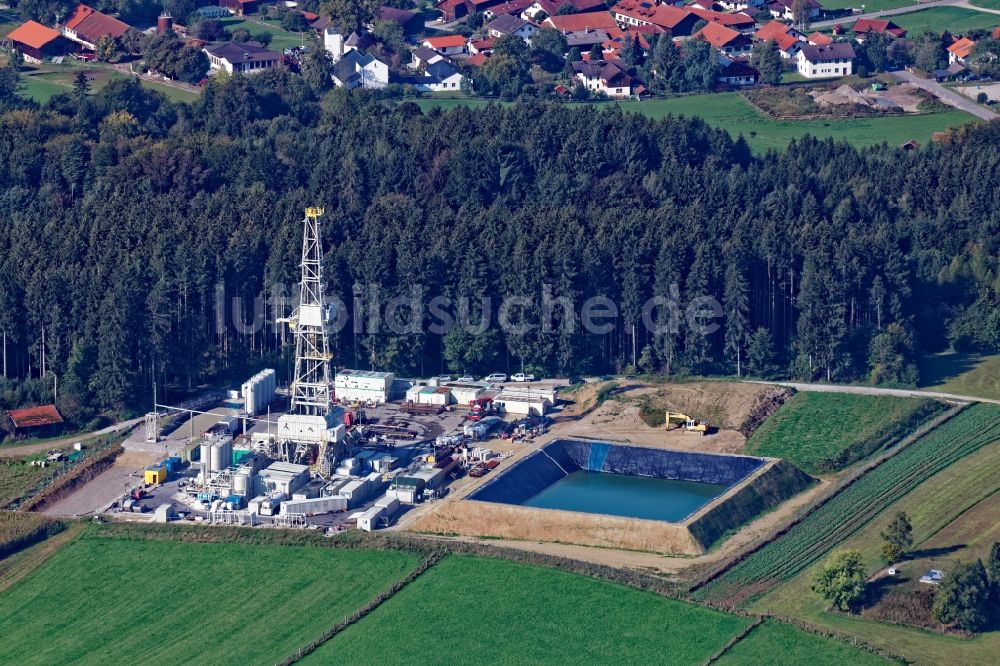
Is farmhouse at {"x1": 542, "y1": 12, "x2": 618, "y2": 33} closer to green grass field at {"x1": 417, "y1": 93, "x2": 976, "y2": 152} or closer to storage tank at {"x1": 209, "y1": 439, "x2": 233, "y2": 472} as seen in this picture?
green grass field at {"x1": 417, "y1": 93, "x2": 976, "y2": 152}

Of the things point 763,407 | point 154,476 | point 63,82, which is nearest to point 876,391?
point 763,407

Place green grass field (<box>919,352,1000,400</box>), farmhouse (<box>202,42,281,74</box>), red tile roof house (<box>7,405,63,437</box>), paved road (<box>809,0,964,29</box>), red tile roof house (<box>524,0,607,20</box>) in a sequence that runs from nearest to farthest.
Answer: red tile roof house (<box>7,405,63,437</box>) → green grass field (<box>919,352,1000,400</box>) → farmhouse (<box>202,42,281,74</box>) → red tile roof house (<box>524,0,607,20</box>) → paved road (<box>809,0,964,29</box>)

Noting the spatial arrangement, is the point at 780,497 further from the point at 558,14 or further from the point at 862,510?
the point at 558,14

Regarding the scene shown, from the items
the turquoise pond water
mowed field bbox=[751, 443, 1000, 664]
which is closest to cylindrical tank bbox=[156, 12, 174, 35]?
the turquoise pond water

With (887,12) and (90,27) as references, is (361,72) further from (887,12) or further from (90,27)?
(887,12)

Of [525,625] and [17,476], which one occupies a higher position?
[17,476]

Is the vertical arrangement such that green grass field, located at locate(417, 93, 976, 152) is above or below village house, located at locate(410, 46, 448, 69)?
below
